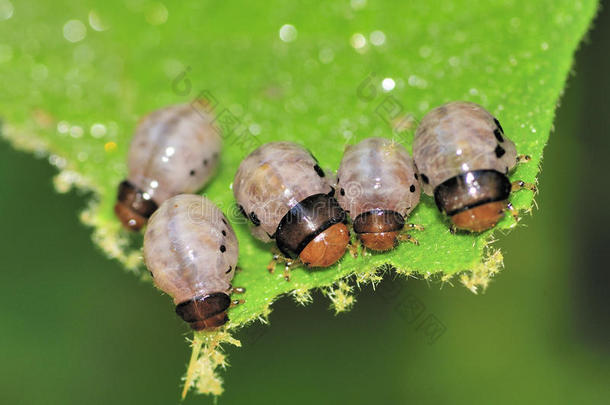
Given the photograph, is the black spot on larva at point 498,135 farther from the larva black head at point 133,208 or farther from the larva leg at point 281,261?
the larva black head at point 133,208

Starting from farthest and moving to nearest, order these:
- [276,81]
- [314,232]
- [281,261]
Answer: [276,81]
[281,261]
[314,232]

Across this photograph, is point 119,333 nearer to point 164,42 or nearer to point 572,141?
point 164,42

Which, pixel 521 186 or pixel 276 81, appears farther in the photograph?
pixel 276 81

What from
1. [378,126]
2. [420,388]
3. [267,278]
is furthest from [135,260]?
[420,388]

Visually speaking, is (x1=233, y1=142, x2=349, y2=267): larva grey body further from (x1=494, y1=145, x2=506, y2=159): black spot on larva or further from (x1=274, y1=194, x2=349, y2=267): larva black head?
(x1=494, y1=145, x2=506, y2=159): black spot on larva

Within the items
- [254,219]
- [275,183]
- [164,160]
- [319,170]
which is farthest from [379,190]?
[164,160]

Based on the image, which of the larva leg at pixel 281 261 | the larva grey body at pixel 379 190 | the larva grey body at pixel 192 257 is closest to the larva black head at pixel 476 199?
the larva grey body at pixel 379 190

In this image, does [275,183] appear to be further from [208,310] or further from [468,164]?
[468,164]
